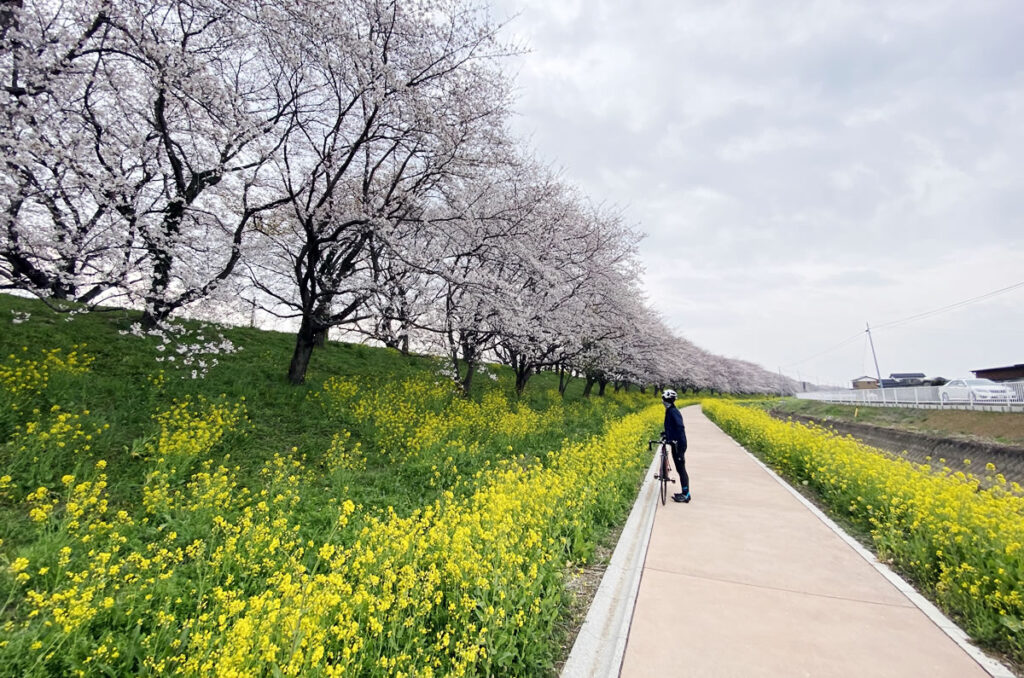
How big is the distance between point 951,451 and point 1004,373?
46124mm

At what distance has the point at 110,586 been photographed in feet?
11.3

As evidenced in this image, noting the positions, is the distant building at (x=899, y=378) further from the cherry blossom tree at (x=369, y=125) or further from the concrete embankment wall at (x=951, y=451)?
the cherry blossom tree at (x=369, y=125)

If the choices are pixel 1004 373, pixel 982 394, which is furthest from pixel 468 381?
pixel 1004 373

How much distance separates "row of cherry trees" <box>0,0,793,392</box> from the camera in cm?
614

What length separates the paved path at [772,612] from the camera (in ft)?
9.89

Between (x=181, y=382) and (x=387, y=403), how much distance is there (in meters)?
Result: 4.35

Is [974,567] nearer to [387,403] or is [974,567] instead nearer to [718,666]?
[718,666]

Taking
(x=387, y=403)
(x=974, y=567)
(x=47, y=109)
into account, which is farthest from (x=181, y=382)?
(x=974, y=567)

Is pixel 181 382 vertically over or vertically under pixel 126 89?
under

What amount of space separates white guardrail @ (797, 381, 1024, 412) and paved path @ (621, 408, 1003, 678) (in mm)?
21216

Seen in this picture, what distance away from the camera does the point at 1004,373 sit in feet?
143

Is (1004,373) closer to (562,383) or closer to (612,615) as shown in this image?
(562,383)

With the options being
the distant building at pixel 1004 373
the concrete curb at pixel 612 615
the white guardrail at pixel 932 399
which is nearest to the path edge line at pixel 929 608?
the concrete curb at pixel 612 615

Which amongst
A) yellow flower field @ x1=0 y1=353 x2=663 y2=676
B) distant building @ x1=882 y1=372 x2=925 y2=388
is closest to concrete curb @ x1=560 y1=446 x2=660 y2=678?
yellow flower field @ x1=0 y1=353 x2=663 y2=676
